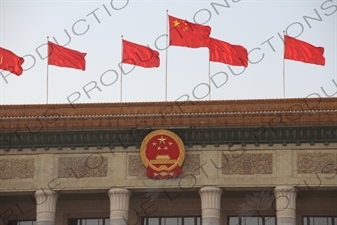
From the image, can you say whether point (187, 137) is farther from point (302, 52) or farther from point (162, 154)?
point (302, 52)

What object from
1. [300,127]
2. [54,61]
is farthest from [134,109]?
[300,127]

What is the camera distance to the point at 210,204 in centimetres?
3441

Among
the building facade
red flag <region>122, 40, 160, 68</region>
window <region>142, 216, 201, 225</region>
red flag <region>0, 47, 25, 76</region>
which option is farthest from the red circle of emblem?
red flag <region>0, 47, 25, 76</region>

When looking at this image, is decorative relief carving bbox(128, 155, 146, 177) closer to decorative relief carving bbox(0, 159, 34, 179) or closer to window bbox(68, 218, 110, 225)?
window bbox(68, 218, 110, 225)

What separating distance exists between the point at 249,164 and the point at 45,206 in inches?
311

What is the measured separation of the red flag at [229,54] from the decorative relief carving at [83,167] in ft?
20.1

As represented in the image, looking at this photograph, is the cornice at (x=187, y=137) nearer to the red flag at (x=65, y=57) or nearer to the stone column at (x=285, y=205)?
the stone column at (x=285, y=205)

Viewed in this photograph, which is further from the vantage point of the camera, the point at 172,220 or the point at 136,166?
the point at 172,220

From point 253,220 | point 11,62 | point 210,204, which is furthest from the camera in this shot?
point 11,62

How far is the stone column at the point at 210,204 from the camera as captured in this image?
34250mm

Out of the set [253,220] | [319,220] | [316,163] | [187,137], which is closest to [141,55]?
[187,137]

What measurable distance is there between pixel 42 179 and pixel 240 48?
9.36 meters

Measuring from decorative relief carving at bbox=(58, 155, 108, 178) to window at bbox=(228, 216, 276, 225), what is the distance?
18.4 feet

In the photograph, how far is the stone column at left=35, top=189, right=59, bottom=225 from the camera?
34.9 m
